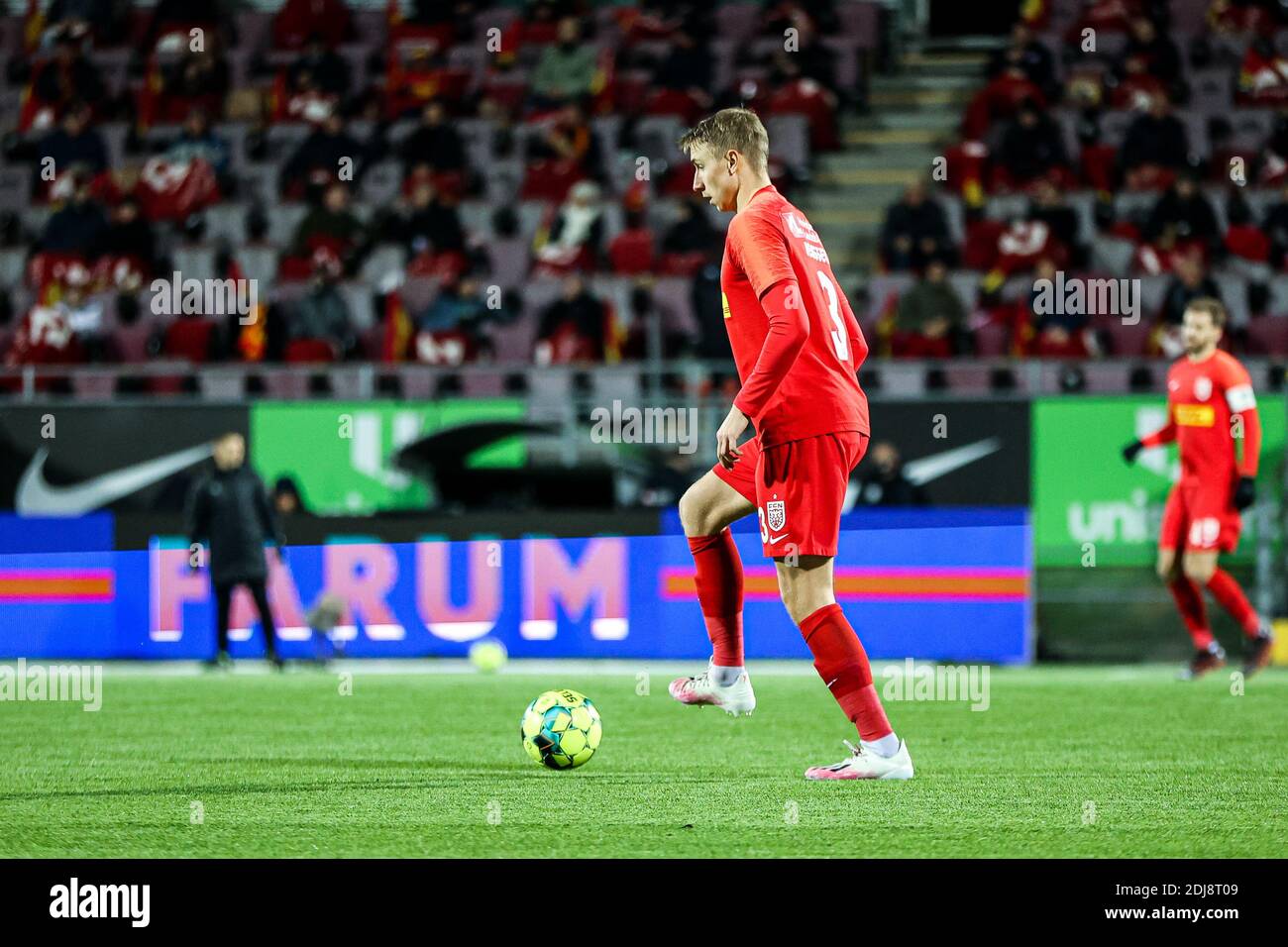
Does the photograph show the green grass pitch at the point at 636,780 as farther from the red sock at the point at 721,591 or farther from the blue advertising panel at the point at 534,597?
the blue advertising panel at the point at 534,597

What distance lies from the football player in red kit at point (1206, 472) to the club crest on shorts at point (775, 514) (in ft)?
20.8

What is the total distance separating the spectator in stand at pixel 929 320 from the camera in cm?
1588

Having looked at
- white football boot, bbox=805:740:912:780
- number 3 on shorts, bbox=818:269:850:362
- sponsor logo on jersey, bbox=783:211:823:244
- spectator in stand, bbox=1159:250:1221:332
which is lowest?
white football boot, bbox=805:740:912:780

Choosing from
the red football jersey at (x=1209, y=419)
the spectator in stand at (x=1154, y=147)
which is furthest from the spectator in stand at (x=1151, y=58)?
the red football jersey at (x=1209, y=419)

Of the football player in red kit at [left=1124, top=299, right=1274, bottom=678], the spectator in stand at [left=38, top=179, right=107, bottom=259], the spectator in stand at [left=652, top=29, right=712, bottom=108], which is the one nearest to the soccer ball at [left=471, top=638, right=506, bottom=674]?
the football player in red kit at [left=1124, top=299, right=1274, bottom=678]

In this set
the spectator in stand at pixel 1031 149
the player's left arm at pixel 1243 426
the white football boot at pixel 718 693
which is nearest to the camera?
the white football boot at pixel 718 693

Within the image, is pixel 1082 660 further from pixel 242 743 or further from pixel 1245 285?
pixel 242 743

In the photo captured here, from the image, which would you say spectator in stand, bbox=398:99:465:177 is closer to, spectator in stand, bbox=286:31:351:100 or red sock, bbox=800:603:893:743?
spectator in stand, bbox=286:31:351:100

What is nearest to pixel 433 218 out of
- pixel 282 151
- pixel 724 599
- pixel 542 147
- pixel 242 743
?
pixel 542 147

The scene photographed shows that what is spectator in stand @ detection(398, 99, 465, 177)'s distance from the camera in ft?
62.6

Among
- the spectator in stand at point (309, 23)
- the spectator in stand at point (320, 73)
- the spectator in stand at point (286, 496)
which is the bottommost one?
the spectator in stand at point (286, 496)

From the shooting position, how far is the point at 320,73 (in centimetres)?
2050

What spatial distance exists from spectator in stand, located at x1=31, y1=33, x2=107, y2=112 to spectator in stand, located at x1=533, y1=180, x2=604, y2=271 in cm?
626

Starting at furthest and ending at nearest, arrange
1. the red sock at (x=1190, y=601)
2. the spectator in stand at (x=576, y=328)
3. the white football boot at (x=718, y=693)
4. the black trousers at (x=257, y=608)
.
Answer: the spectator in stand at (x=576, y=328) → the black trousers at (x=257, y=608) → the red sock at (x=1190, y=601) → the white football boot at (x=718, y=693)
